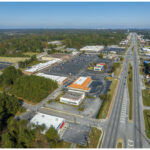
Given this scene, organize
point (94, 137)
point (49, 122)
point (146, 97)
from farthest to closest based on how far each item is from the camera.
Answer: point (146, 97)
point (49, 122)
point (94, 137)

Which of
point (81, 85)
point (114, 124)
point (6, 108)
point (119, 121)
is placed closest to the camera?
point (114, 124)

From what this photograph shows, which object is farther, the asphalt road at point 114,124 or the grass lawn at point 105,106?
the grass lawn at point 105,106

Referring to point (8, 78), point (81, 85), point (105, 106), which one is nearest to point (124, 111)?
point (105, 106)

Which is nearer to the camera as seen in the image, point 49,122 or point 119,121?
point 49,122

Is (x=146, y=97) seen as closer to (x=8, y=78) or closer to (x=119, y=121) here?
(x=119, y=121)

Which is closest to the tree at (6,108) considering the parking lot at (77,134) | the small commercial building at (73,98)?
the small commercial building at (73,98)

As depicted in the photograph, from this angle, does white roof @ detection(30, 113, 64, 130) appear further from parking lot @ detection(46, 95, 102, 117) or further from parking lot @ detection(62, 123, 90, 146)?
parking lot @ detection(46, 95, 102, 117)

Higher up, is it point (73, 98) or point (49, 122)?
point (73, 98)

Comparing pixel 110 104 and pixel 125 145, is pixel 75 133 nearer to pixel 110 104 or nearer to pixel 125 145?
pixel 125 145

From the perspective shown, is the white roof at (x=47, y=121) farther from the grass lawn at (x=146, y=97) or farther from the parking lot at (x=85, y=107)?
the grass lawn at (x=146, y=97)

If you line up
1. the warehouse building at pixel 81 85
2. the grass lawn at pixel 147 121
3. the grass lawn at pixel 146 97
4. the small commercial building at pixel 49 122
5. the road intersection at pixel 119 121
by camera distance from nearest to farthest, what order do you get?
the road intersection at pixel 119 121, the grass lawn at pixel 147 121, the small commercial building at pixel 49 122, the grass lawn at pixel 146 97, the warehouse building at pixel 81 85
